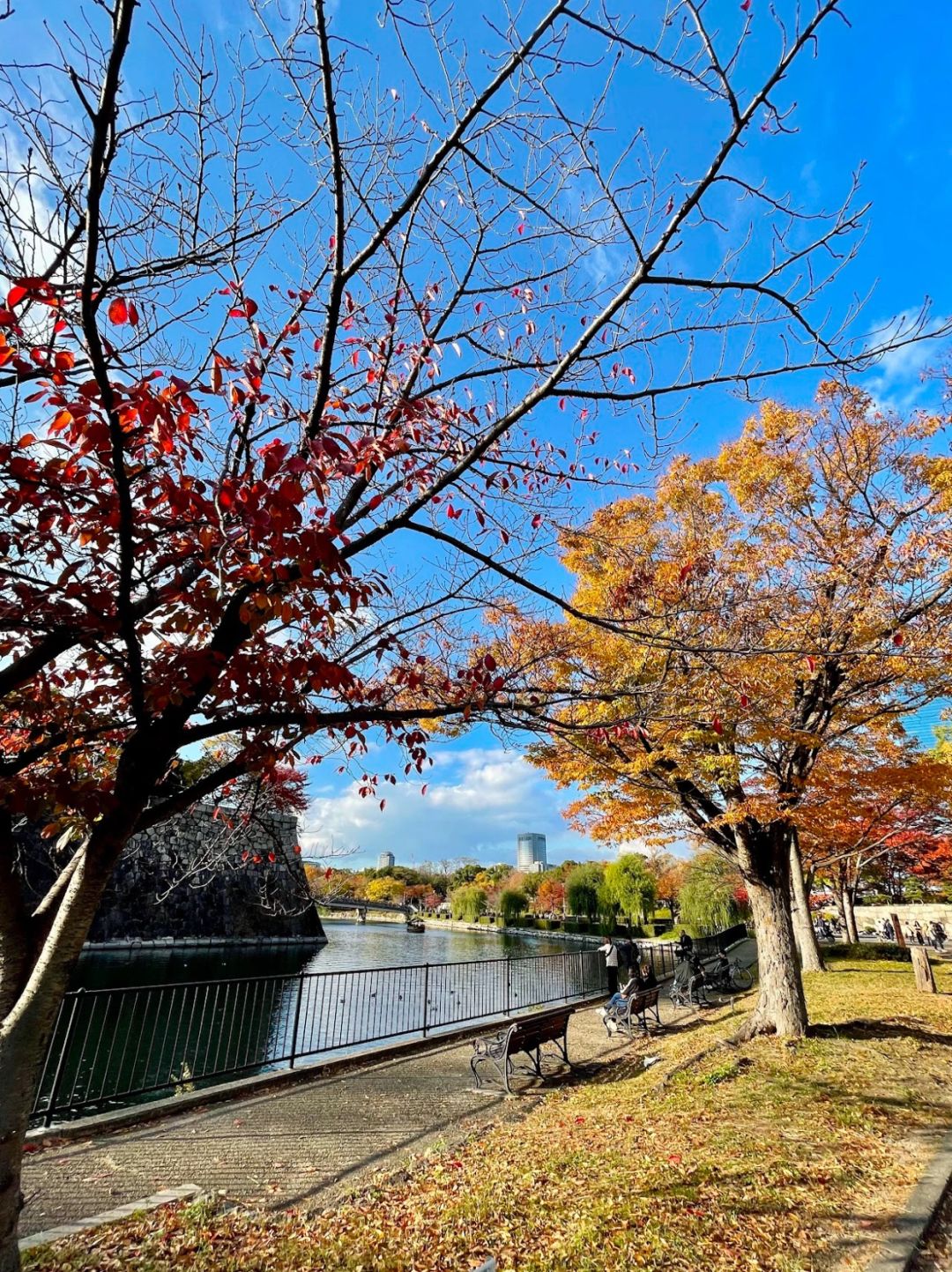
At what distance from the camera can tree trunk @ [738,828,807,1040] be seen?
8.80 m

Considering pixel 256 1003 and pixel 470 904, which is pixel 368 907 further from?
pixel 256 1003

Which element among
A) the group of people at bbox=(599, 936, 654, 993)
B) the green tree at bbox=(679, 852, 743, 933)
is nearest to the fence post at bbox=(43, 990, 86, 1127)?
the group of people at bbox=(599, 936, 654, 993)

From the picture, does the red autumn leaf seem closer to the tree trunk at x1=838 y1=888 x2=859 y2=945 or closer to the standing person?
the standing person

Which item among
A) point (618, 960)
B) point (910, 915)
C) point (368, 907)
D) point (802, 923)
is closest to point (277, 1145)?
point (618, 960)

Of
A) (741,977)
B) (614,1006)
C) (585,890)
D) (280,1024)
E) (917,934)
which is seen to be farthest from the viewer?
(585,890)

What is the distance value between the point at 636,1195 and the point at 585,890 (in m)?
54.9

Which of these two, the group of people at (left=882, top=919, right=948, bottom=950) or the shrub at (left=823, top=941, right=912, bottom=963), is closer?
the shrub at (left=823, top=941, right=912, bottom=963)

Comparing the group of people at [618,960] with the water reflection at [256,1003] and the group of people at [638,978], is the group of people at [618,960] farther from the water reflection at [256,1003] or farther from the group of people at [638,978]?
the water reflection at [256,1003]

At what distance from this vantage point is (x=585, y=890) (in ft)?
182

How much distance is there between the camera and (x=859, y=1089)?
21.7 feet

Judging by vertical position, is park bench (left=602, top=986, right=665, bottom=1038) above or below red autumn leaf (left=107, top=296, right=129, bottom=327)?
below

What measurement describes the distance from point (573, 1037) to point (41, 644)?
10.4m

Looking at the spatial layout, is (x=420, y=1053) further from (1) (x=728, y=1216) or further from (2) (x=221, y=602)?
(2) (x=221, y=602)

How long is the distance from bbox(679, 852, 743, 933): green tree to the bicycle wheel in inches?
698
